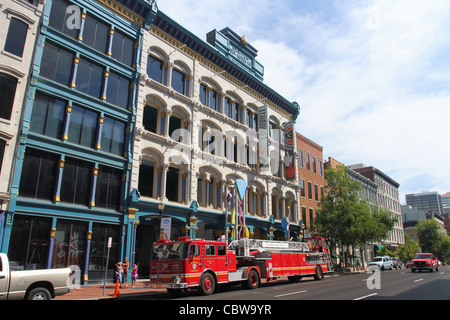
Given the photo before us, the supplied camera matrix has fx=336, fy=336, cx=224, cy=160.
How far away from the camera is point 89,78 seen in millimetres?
23219

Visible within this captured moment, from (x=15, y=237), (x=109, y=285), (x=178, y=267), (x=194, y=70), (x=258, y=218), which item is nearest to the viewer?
(x=178, y=267)

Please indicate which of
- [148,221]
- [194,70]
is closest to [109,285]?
[148,221]

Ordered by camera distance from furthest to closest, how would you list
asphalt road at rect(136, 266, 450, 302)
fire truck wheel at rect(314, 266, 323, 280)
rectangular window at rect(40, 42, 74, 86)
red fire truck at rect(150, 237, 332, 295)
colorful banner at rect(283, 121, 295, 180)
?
1. colorful banner at rect(283, 121, 295, 180)
2. fire truck wheel at rect(314, 266, 323, 280)
3. rectangular window at rect(40, 42, 74, 86)
4. red fire truck at rect(150, 237, 332, 295)
5. asphalt road at rect(136, 266, 450, 302)

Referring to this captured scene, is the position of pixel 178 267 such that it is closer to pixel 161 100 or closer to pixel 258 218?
pixel 161 100

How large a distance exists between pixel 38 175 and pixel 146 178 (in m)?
8.20

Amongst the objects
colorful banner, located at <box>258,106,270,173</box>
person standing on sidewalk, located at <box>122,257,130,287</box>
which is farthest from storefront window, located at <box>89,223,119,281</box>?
colorful banner, located at <box>258,106,270,173</box>

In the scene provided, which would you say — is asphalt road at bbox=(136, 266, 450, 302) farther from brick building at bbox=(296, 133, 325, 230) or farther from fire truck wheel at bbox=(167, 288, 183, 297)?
brick building at bbox=(296, 133, 325, 230)

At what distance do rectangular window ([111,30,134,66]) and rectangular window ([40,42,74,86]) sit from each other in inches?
144

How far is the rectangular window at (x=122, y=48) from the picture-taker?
994 inches

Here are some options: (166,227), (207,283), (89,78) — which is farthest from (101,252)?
(89,78)

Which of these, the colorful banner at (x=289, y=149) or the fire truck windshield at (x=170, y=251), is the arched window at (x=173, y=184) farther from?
the colorful banner at (x=289, y=149)

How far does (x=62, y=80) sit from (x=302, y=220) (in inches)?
1264

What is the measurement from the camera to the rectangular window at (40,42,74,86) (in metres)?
21.0
